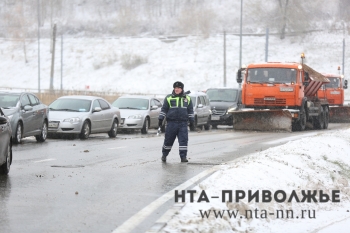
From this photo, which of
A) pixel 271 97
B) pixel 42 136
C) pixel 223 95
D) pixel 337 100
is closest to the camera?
pixel 42 136

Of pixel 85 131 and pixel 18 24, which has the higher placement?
pixel 18 24

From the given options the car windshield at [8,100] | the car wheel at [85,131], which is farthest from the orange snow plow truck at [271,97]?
the car windshield at [8,100]

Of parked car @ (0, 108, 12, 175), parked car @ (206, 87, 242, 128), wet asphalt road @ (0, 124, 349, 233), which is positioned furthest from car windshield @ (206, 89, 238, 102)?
parked car @ (0, 108, 12, 175)

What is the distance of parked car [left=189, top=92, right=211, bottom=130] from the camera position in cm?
3369

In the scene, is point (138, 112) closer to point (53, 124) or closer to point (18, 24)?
point (53, 124)

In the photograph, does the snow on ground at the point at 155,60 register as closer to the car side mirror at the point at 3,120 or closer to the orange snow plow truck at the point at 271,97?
the orange snow plow truck at the point at 271,97

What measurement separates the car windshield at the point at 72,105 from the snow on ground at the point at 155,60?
56933 millimetres

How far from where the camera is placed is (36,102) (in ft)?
78.5

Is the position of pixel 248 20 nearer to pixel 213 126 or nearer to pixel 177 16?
pixel 177 16

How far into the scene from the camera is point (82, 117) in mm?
25781

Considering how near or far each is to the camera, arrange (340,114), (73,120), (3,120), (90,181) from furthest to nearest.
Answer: (340,114), (73,120), (3,120), (90,181)

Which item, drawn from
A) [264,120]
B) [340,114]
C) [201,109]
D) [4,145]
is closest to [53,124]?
[264,120]

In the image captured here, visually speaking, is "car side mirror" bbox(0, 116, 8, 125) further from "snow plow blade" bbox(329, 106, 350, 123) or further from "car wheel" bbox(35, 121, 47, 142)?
"snow plow blade" bbox(329, 106, 350, 123)

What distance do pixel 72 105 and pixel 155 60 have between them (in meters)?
70.0
